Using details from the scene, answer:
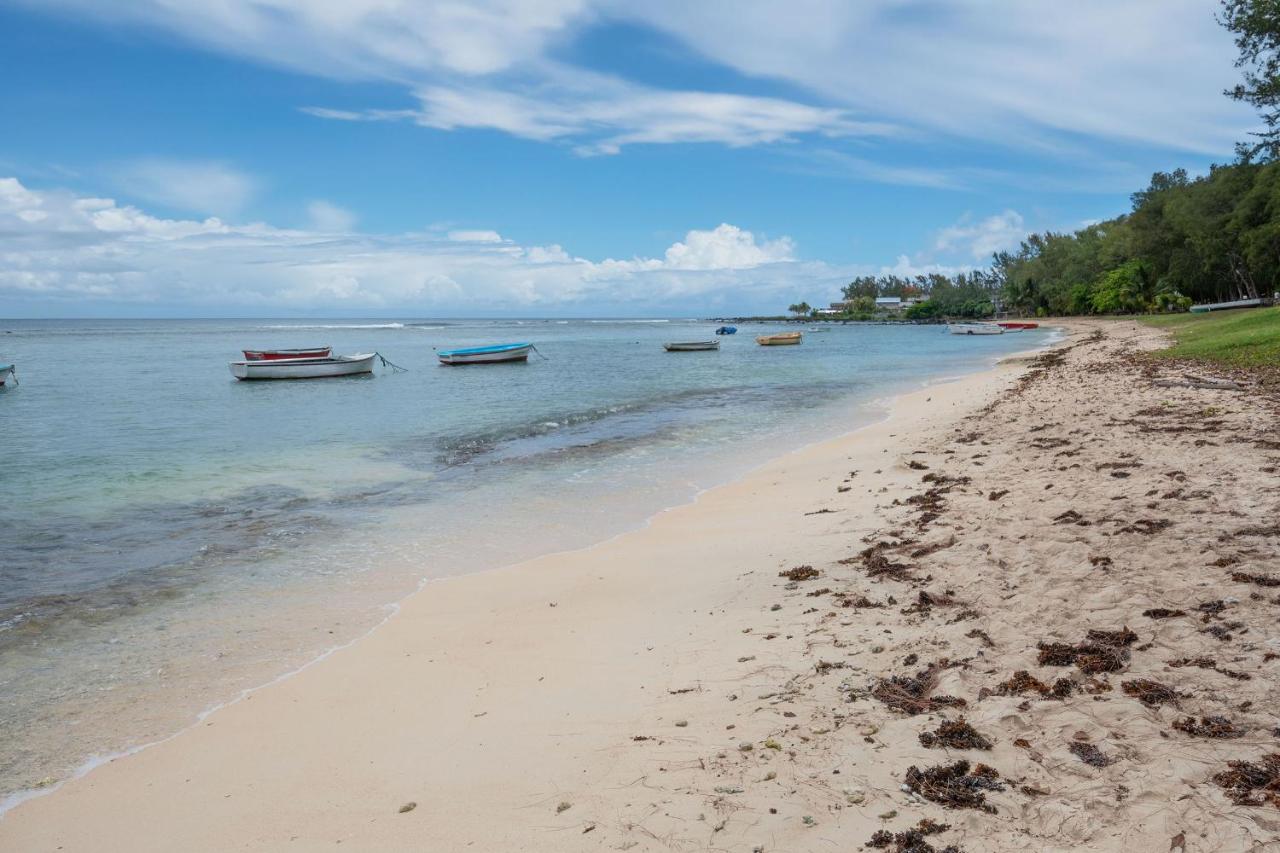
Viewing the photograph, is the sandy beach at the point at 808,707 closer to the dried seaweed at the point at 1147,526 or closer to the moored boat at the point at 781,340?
the dried seaweed at the point at 1147,526

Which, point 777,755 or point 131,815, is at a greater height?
point 777,755

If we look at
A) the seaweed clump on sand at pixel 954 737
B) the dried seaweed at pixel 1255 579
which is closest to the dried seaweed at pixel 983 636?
the seaweed clump on sand at pixel 954 737

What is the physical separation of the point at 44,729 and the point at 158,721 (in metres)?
0.90

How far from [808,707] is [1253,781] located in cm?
229

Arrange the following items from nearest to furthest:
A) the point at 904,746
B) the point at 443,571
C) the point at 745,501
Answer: the point at 904,746 → the point at 443,571 → the point at 745,501

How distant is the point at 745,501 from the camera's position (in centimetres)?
1255

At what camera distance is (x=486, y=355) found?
59.2m

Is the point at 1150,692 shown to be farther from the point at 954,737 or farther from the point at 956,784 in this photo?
the point at 956,784

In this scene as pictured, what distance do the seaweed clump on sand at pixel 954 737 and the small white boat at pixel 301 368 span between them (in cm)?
4700

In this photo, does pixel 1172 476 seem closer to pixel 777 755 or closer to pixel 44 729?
pixel 777 755

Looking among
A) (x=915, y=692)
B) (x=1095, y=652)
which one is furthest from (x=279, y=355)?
(x=1095, y=652)

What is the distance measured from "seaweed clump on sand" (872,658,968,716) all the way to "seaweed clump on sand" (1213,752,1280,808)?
1.36 meters

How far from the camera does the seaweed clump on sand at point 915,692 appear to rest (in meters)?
4.80

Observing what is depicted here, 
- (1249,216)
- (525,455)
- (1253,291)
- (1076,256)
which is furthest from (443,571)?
(1076,256)
